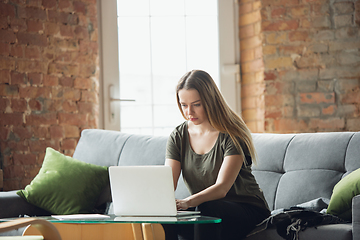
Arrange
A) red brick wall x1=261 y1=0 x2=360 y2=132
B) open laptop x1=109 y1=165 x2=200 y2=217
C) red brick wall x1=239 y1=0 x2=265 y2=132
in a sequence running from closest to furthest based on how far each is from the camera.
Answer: open laptop x1=109 y1=165 x2=200 y2=217 < red brick wall x1=261 y1=0 x2=360 y2=132 < red brick wall x1=239 y1=0 x2=265 y2=132

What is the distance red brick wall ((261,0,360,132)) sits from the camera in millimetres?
3346

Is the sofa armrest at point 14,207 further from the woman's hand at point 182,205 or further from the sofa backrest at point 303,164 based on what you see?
the sofa backrest at point 303,164

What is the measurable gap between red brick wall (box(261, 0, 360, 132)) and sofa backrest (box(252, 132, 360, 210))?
1.05 meters

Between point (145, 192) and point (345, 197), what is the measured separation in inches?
34.5

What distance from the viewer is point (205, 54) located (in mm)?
3670

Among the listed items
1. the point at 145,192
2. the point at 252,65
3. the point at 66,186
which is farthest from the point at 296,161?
the point at 252,65

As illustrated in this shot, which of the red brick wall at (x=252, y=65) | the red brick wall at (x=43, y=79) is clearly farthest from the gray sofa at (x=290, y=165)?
the red brick wall at (x=252, y=65)

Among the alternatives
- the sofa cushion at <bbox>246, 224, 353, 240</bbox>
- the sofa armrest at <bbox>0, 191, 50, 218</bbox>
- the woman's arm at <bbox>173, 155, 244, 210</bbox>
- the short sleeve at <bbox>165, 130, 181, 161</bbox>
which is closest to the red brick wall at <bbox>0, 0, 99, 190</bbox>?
the sofa armrest at <bbox>0, 191, 50, 218</bbox>

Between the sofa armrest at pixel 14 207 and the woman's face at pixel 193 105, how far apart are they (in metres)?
1.07

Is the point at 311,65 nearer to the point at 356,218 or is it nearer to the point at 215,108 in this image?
the point at 215,108

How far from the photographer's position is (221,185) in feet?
6.09

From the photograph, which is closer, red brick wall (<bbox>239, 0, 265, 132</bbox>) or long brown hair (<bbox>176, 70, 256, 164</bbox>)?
long brown hair (<bbox>176, 70, 256, 164</bbox>)

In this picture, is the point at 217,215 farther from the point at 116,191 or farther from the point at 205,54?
the point at 205,54

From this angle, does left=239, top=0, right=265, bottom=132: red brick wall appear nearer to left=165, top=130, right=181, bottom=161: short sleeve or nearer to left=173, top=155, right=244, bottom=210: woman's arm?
left=165, top=130, right=181, bottom=161: short sleeve
